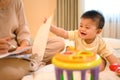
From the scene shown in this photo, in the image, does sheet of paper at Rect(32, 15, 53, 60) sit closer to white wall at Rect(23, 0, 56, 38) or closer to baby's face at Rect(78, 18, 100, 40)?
baby's face at Rect(78, 18, 100, 40)

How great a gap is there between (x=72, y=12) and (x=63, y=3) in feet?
0.47

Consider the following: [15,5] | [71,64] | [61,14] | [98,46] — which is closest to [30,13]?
[61,14]

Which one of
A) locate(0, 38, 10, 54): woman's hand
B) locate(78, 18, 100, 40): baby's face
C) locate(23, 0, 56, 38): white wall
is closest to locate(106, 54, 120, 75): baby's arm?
locate(78, 18, 100, 40): baby's face

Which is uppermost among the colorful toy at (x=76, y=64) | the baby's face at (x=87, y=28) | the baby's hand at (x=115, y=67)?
the baby's face at (x=87, y=28)

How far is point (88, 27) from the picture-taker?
1278 mm

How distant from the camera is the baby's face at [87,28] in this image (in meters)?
1.28

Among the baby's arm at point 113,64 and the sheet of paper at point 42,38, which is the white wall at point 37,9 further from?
the sheet of paper at point 42,38

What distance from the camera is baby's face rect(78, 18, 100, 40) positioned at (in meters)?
1.28

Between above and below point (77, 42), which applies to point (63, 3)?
above

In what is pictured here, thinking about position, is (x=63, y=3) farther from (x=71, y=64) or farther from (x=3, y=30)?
→ (x=71, y=64)

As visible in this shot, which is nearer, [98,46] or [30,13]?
A: [98,46]

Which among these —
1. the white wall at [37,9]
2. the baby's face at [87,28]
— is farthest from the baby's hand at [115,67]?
the white wall at [37,9]

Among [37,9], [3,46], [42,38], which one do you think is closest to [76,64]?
[42,38]

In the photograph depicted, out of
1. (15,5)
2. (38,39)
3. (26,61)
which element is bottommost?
(26,61)
